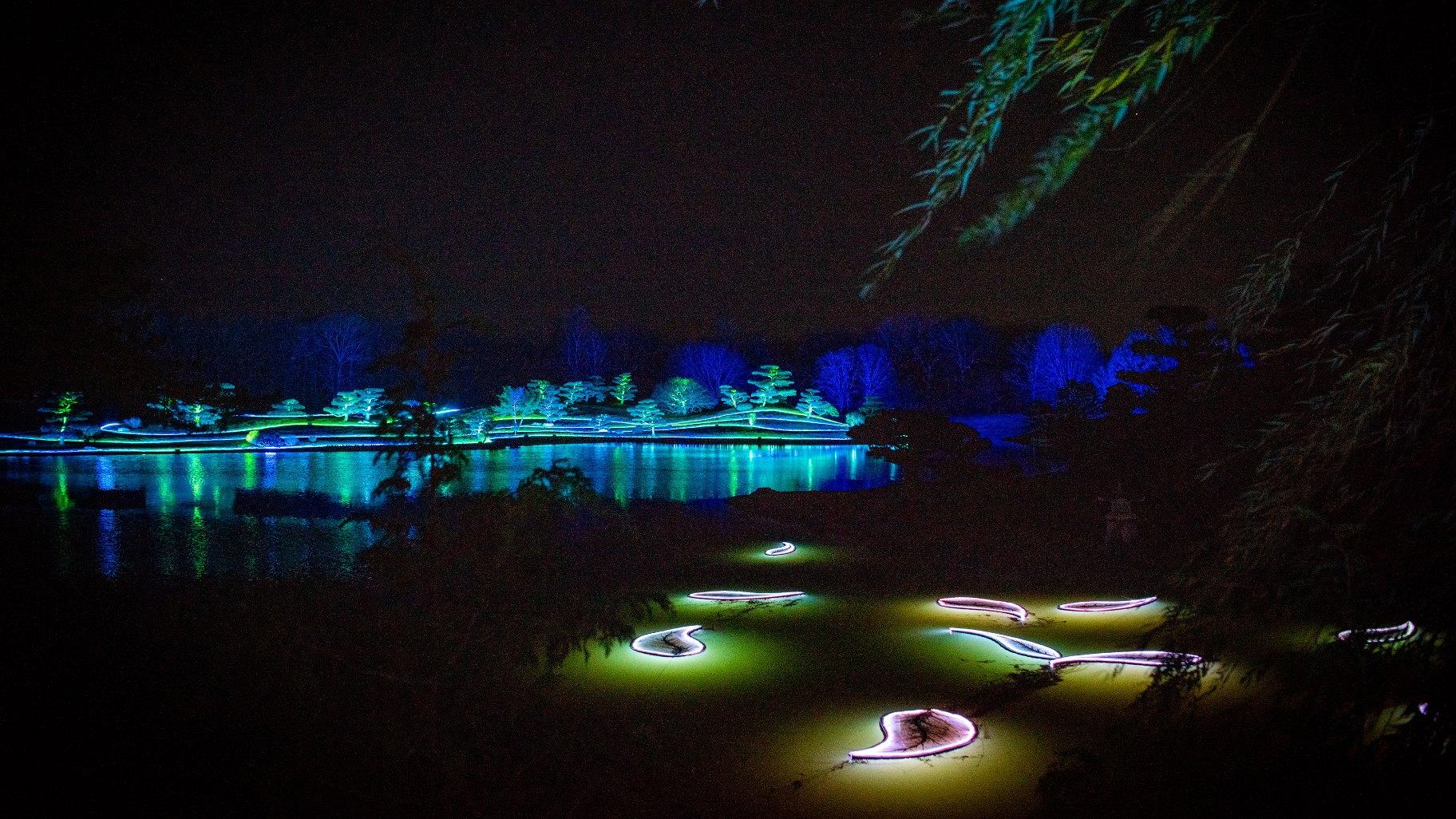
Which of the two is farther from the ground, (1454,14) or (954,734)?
(1454,14)

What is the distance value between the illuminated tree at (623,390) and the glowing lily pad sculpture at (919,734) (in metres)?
61.9

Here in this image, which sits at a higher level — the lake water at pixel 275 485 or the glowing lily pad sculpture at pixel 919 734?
the glowing lily pad sculpture at pixel 919 734

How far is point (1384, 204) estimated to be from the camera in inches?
77.8

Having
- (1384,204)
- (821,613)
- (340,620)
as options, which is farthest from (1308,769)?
(821,613)

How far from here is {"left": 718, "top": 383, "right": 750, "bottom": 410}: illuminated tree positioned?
67.7 meters

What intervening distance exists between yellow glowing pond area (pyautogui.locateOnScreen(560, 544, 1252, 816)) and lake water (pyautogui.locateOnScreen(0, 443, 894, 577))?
2425 millimetres

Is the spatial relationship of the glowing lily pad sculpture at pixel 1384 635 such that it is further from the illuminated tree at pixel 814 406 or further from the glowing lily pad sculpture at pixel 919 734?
the illuminated tree at pixel 814 406

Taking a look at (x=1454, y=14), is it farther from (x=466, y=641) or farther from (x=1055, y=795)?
(x=466, y=641)

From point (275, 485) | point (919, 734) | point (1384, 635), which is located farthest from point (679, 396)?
point (1384, 635)

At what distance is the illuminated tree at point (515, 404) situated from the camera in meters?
60.1

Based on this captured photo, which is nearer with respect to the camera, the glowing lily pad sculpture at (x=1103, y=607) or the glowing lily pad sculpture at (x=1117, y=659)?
the glowing lily pad sculpture at (x=1117, y=659)

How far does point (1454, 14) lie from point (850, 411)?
66511 millimetres

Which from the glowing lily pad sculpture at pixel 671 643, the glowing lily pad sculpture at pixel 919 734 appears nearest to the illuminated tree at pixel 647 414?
the glowing lily pad sculpture at pixel 671 643

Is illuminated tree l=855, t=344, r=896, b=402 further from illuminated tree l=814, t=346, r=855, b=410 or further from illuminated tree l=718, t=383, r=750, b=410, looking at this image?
illuminated tree l=718, t=383, r=750, b=410
